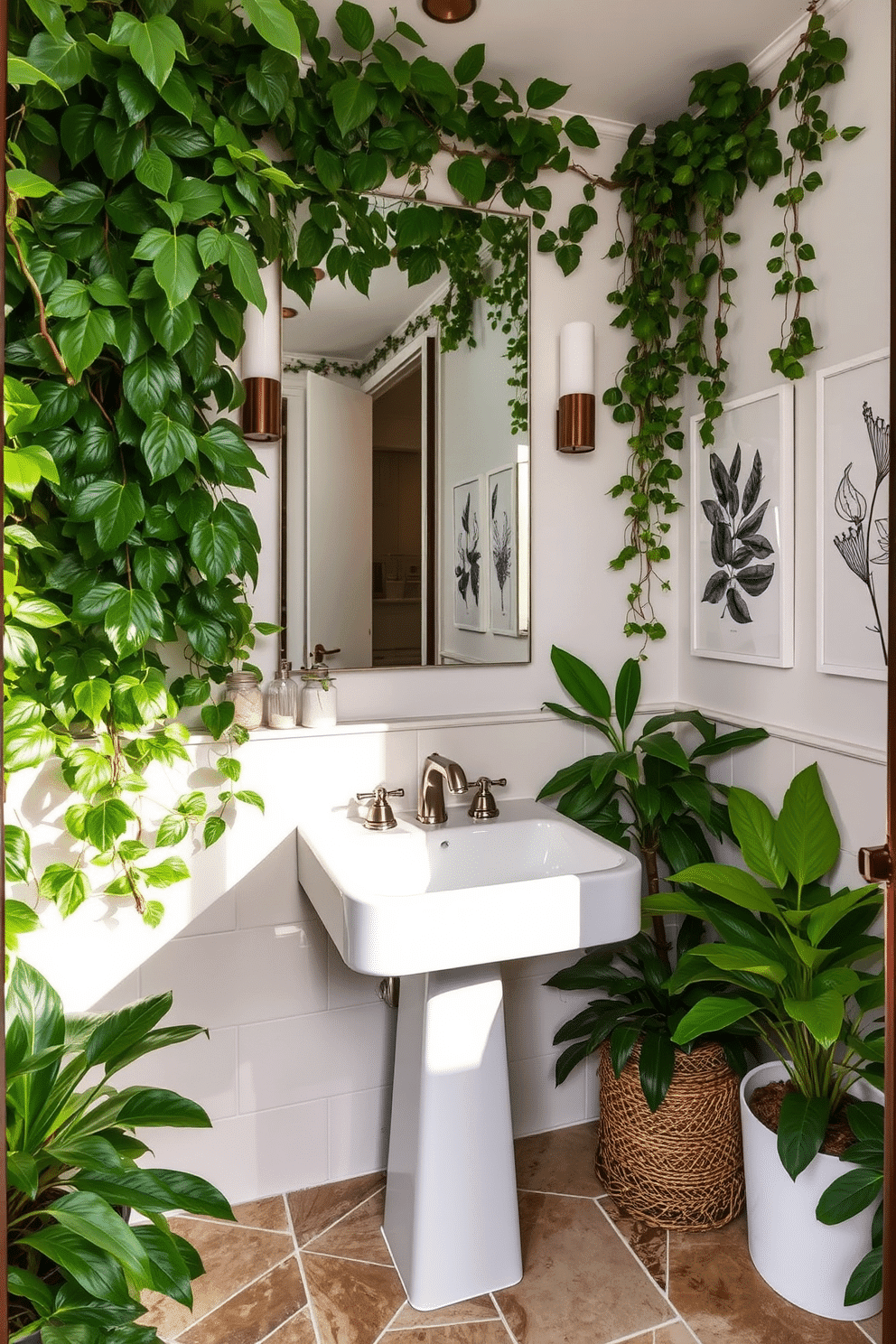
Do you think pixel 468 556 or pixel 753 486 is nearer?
pixel 753 486

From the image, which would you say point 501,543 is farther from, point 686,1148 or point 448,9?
point 686,1148

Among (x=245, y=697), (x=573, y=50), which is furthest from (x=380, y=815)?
(x=573, y=50)

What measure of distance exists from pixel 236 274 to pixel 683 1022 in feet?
4.90

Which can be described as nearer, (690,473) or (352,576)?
(352,576)

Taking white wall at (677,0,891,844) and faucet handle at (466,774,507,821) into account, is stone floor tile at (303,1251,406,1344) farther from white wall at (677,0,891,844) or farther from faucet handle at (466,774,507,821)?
Result: white wall at (677,0,891,844)

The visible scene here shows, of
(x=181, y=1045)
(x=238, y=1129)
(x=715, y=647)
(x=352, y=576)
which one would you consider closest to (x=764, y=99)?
(x=715, y=647)

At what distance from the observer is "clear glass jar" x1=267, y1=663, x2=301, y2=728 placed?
1959mm

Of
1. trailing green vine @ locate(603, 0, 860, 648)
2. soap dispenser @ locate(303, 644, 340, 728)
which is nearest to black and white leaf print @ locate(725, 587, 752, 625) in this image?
trailing green vine @ locate(603, 0, 860, 648)

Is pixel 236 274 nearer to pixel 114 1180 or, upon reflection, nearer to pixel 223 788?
pixel 223 788

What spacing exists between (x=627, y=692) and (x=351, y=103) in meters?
1.38

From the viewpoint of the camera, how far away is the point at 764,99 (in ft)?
6.44

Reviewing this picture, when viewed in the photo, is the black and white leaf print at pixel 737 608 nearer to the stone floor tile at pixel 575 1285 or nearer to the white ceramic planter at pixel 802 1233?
the white ceramic planter at pixel 802 1233

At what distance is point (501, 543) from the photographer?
85.8 inches

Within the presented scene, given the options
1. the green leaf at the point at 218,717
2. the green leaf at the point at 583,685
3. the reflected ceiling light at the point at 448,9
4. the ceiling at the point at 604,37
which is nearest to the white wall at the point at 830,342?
the ceiling at the point at 604,37
